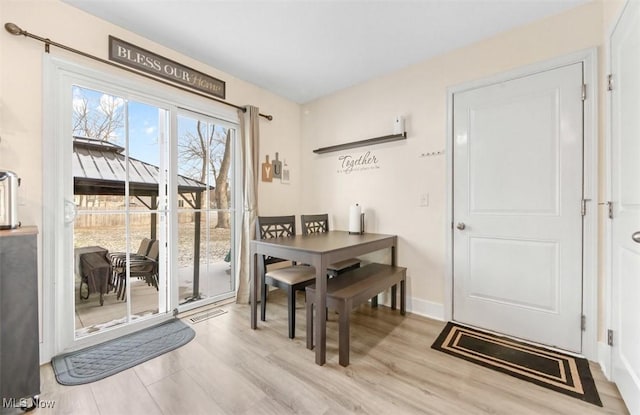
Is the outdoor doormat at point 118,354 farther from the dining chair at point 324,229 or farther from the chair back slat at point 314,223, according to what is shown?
the chair back slat at point 314,223

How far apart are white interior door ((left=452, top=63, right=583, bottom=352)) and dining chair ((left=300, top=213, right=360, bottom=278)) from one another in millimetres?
1022

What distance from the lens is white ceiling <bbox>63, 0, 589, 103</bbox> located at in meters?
1.96

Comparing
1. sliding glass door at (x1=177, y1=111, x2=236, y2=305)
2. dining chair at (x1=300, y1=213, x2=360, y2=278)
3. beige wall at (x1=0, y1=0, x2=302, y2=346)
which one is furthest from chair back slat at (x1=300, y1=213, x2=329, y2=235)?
beige wall at (x1=0, y1=0, x2=302, y2=346)

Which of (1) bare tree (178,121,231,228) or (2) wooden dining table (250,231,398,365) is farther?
(1) bare tree (178,121,231,228)

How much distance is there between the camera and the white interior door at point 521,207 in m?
2.00

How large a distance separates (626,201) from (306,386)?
2.14m

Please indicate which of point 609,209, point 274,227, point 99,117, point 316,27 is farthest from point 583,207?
point 99,117

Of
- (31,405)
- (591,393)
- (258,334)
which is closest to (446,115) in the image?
(591,393)

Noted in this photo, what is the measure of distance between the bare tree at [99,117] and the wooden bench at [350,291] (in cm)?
212

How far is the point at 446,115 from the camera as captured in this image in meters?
2.57

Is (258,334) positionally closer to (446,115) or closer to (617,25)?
(446,115)

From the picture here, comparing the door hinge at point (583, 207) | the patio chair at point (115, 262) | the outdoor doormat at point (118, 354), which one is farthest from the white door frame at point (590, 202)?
the patio chair at point (115, 262)

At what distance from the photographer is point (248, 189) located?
309cm

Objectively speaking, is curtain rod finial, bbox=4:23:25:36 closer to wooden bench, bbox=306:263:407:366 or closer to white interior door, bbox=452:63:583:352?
wooden bench, bbox=306:263:407:366
